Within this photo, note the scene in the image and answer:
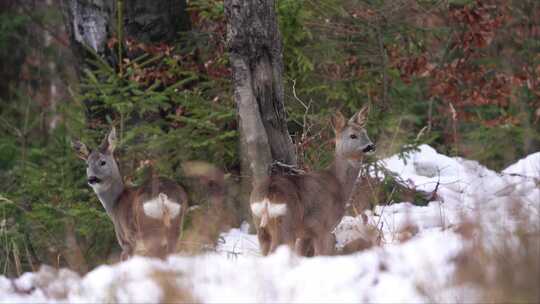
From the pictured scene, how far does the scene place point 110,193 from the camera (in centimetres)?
938

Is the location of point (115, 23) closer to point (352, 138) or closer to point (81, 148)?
point (81, 148)

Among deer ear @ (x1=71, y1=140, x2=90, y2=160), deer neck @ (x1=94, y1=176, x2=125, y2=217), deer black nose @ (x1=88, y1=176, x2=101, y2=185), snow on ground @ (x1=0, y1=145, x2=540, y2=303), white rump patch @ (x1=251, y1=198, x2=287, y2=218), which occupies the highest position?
deer ear @ (x1=71, y1=140, x2=90, y2=160)

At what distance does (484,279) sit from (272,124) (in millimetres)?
4450

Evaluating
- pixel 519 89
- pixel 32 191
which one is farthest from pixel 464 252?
pixel 519 89

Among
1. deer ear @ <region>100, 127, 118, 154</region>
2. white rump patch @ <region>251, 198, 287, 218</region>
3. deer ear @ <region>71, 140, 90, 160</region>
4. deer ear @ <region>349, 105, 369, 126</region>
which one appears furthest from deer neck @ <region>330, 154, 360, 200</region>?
deer ear @ <region>71, 140, 90, 160</region>

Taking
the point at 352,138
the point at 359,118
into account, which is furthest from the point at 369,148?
the point at 359,118

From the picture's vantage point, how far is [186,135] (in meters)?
10.8

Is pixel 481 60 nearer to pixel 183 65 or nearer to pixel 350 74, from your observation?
pixel 350 74

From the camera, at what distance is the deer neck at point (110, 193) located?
931cm

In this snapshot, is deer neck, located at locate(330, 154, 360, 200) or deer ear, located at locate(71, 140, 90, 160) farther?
deer ear, located at locate(71, 140, 90, 160)

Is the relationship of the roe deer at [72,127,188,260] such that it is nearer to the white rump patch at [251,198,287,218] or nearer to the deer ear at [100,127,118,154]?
the deer ear at [100,127,118,154]

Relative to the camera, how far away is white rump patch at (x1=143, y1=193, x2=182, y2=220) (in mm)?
8195

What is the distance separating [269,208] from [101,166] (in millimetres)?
2445

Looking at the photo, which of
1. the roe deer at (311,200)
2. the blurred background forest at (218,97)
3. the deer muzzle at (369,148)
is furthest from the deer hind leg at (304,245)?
the blurred background forest at (218,97)
